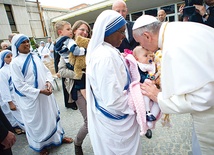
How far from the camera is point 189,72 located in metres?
1.13

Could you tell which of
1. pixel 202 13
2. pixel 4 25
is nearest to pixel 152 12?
pixel 202 13

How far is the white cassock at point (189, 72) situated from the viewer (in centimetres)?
112

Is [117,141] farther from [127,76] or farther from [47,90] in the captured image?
[47,90]

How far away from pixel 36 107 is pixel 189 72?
2.44 meters

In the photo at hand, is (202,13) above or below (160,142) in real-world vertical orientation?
above

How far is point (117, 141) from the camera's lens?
1602 millimetres

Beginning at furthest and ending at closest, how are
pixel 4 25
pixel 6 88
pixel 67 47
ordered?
pixel 4 25
pixel 6 88
pixel 67 47

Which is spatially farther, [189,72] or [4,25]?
[4,25]

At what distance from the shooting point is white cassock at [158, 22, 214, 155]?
112cm

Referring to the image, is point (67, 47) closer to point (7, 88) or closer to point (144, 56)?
point (144, 56)

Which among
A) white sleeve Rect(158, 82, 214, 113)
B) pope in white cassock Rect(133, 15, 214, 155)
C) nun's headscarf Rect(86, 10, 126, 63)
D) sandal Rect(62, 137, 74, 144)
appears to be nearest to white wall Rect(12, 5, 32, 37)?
sandal Rect(62, 137, 74, 144)

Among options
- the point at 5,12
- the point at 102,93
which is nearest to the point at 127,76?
the point at 102,93

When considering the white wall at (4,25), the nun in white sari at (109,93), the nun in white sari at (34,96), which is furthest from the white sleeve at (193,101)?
the white wall at (4,25)

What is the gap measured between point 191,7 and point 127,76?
228 centimetres
